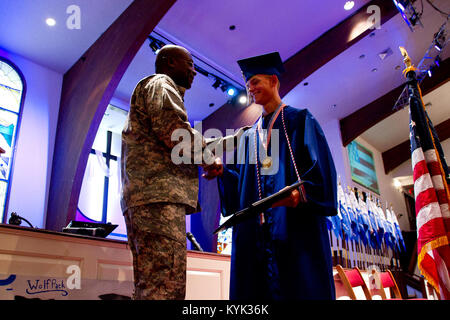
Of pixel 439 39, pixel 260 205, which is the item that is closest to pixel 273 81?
pixel 260 205

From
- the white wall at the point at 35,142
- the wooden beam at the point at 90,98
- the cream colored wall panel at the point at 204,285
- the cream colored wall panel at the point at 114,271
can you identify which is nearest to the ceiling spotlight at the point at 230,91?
the wooden beam at the point at 90,98

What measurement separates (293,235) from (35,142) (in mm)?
5610

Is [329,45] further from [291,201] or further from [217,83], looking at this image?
[291,201]

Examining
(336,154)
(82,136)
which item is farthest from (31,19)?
(336,154)

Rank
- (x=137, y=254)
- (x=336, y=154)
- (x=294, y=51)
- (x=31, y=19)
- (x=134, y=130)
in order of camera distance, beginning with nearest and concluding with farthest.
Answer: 1. (x=137, y=254)
2. (x=134, y=130)
3. (x=31, y=19)
4. (x=294, y=51)
5. (x=336, y=154)

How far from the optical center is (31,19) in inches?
213

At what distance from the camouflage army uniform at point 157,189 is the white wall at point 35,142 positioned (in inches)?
186

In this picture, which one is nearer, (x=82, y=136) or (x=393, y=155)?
(x=82, y=136)

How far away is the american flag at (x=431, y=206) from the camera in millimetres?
2455

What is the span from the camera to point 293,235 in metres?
1.44

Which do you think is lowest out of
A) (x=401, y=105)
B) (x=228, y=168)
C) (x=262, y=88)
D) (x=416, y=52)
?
(x=228, y=168)

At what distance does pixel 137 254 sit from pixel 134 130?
511mm

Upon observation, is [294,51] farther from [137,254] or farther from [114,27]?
[137,254]

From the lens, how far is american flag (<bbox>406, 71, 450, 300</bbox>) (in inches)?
96.7
